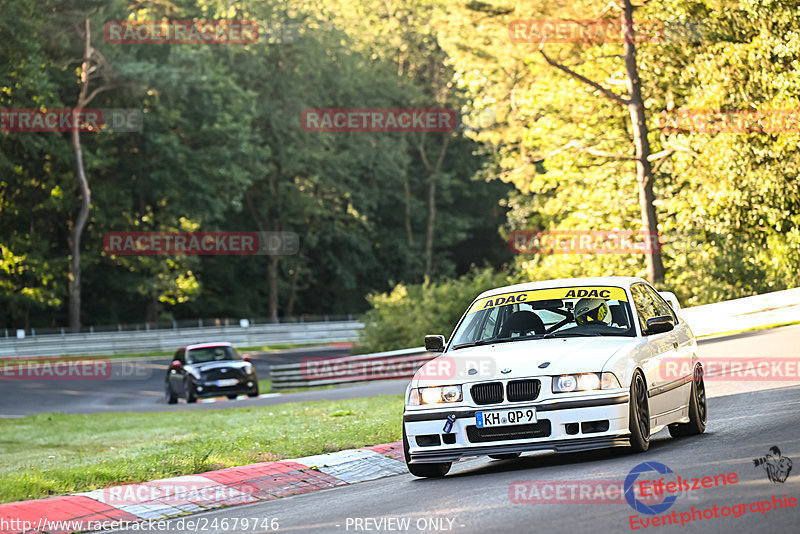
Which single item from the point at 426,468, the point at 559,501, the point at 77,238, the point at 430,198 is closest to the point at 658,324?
the point at 426,468

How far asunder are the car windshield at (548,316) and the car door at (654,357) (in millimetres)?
216

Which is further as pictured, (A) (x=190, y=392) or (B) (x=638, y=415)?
(A) (x=190, y=392)

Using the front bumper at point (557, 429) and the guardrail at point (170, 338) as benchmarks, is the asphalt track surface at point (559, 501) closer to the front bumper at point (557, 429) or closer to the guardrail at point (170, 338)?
the front bumper at point (557, 429)

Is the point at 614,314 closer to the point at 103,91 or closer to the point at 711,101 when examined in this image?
the point at 711,101

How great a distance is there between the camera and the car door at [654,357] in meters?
10.6

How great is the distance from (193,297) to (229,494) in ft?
177

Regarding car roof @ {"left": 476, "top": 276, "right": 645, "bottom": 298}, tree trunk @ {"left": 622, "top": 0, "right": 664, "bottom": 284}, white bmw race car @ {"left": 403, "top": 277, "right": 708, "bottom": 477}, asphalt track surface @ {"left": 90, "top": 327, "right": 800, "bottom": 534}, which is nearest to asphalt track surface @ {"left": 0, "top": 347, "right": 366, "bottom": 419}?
tree trunk @ {"left": 622, "top": 0, "right": 664, "bottom": 284}

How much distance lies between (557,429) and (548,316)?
182 cm

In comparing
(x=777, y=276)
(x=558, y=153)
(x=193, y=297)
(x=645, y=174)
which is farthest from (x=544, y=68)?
(x=193, y=297)

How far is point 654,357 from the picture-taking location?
10.9 metres

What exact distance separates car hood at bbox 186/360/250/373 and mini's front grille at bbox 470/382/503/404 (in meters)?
20.3

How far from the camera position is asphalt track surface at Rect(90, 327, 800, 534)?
7.58 m

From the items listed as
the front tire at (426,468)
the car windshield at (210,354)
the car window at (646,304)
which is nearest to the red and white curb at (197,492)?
the front tire at (426,468)

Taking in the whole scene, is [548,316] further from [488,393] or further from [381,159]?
[381,159]
